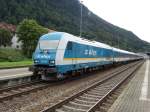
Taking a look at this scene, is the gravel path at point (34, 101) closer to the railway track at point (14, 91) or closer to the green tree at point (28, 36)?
the railway track at point (14, 91)

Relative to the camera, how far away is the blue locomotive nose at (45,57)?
16.6 m

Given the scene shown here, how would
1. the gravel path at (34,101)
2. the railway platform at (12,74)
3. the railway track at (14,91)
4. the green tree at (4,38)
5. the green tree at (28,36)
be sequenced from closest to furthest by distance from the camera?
the gravel path at (34,101) → the railway track at (14,91) → the railway platform at (12,74) → the green tree at (28,36) → the green tree at (4,38)

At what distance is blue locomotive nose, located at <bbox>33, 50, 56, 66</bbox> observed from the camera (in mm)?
16609

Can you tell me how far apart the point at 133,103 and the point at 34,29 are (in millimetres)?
69066

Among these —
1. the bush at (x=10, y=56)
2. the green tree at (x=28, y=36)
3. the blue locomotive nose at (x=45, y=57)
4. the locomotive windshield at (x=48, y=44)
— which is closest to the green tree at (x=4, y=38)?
the bush at (x=10, y=56)

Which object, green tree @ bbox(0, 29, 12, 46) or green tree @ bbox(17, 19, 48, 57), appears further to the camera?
green tree @ bbox(0, 29, 12, 46)

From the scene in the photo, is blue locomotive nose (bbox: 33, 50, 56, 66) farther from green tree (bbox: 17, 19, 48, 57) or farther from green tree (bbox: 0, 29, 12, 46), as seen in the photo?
green tree (bbox: 0, 29, 12, 46)

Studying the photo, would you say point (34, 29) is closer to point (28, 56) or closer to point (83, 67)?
point (28, 56)

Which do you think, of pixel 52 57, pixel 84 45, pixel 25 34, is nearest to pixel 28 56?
pixel 25 34

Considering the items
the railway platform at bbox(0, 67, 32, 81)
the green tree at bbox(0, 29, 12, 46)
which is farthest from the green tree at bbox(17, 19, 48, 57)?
the railway platform at bbox(0, 67, 32, 81)

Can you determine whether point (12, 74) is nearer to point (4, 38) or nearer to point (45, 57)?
point (45, 57)

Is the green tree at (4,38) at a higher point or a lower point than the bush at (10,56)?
higher

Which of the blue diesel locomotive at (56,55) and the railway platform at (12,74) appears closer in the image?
the blue diesel locomotive at (56,55)

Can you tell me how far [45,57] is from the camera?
1692 cm
